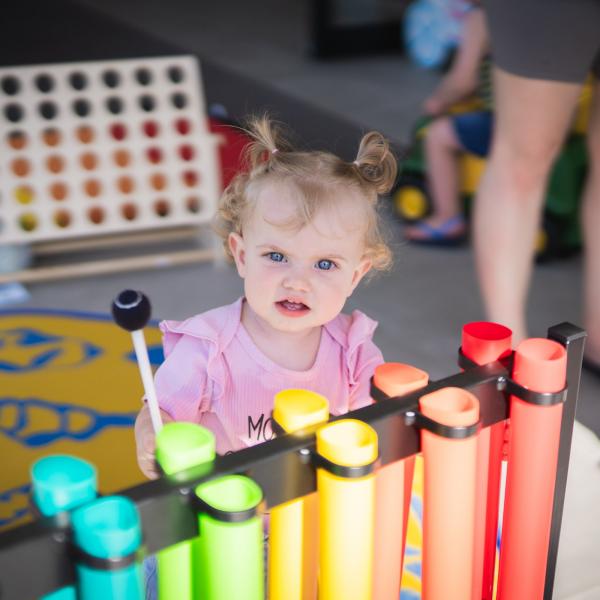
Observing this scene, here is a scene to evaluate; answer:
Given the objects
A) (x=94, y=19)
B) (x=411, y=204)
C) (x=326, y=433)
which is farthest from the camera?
(x=94, y=19)

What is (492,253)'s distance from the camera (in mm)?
2062

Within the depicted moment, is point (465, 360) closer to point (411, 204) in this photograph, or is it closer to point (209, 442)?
point (209, 442)

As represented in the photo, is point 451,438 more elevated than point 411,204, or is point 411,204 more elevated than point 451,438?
point 451,438

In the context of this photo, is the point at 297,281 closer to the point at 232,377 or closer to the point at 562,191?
the point at 232,377

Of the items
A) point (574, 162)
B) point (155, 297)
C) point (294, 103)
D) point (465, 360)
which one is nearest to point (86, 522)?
point (465, 360)

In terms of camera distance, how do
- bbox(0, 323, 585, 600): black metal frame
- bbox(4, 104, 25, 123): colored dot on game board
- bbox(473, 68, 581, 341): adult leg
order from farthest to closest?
1. bbox(4, 104, 25, 123): colored dot on game board
2. bbox(473, 68, 581, 341): adult leg
3. bbox(0, 323, 585, 600): black metal frame

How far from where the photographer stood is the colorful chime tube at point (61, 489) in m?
0.75

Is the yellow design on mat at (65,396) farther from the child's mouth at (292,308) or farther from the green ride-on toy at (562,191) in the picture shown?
the green ride-on toy at (562,191)

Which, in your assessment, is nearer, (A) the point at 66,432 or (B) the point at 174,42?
(A) the point at 66,432

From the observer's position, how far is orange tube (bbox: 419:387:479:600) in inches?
35.5

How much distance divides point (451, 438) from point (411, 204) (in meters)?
2.41

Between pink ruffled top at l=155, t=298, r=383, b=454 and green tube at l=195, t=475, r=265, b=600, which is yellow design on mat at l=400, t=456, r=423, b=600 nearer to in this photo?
pink ruffled top at l=155, t=298, r=383, b=454

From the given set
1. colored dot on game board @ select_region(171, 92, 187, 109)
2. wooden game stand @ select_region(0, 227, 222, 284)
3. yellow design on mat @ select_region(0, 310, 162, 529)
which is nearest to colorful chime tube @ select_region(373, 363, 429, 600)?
yellow design on mat @ select_region(0, 310, 162, 529)

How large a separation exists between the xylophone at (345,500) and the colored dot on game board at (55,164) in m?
2.13
